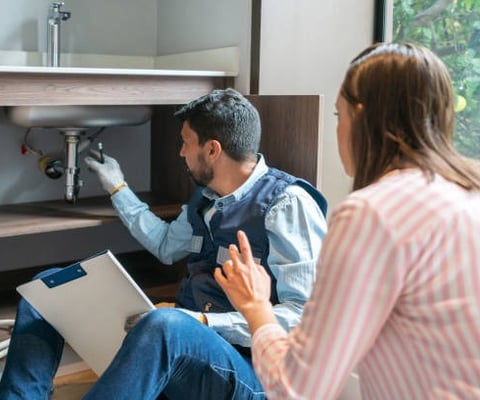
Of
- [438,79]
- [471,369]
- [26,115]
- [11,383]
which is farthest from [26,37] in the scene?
[471,369]

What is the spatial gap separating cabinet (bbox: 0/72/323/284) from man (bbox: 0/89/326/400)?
0.44ft

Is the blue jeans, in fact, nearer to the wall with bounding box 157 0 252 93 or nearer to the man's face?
the man's face

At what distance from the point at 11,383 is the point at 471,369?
1.06m

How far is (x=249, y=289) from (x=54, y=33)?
145cm

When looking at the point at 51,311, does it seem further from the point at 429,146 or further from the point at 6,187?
the point at 429,146

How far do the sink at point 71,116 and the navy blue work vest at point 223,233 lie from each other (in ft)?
1.27

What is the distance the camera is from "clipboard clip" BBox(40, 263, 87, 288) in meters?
1.49

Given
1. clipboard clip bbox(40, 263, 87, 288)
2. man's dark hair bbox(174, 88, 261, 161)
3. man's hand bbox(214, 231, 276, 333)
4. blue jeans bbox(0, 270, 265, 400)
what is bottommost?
blue jeans bbox(0, 270, 265, 400)

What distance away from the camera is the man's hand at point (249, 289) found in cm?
101

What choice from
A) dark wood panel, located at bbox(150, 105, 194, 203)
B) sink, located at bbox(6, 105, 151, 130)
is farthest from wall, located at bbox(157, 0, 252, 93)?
sink, located at bbox(6, 105, 151, 130)

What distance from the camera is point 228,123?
5.49ft

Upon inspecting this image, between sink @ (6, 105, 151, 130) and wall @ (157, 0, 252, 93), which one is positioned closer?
sink @ (6, 105, 151, 130)

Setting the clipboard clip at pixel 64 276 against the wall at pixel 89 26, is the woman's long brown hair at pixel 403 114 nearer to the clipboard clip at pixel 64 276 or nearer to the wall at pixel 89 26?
the clipboard clip at pixel 64 276

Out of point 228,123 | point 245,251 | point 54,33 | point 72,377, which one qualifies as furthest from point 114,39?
point 245,251
